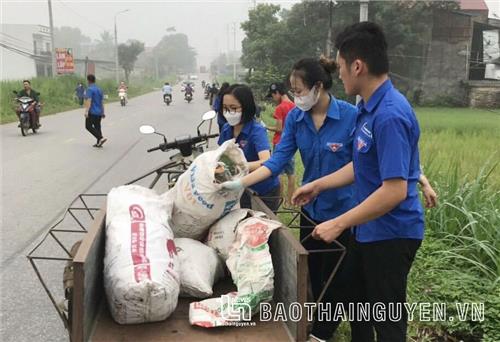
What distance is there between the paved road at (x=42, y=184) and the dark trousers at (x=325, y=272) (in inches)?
60.2

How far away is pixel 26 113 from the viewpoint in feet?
41.3

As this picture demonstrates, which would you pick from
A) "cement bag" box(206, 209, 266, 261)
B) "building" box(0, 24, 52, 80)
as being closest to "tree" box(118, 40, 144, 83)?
"building" box(0, 24, 52, 80)

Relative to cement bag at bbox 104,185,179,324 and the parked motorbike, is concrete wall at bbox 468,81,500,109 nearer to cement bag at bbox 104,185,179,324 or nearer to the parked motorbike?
the parked motorbike

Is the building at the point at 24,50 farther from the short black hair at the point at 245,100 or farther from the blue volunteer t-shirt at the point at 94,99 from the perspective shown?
the short black hair at the point at 245,100

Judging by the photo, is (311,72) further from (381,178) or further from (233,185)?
(381,178)

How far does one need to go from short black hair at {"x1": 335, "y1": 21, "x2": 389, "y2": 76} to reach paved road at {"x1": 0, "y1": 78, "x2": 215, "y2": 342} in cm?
232

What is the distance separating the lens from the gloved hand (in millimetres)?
2434

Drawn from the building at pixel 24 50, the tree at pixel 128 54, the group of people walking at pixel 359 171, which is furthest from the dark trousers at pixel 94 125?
the tree at pixel 128 54

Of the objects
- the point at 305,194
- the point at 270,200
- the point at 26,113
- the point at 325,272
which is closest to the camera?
the point at 305,194

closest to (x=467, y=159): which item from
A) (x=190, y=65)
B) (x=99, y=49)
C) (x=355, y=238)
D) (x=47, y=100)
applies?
(x=355, y=238)

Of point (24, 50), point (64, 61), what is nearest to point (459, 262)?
point (64, 61)

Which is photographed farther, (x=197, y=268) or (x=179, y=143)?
(x=179, y=143)

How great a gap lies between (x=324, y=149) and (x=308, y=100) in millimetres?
267

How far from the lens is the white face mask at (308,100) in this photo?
9.02ft
